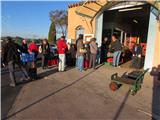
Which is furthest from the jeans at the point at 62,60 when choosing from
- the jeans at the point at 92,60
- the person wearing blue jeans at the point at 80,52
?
the jeans at the point at 92,60

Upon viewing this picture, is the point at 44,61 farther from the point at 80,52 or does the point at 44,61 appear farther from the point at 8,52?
the point at 8,52

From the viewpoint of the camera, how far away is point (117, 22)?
53.3 ft

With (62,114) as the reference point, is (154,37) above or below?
above

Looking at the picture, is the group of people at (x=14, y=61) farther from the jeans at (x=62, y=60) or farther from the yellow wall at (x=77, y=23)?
the yellow wall at (x=77, y=23)

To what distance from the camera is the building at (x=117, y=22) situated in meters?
10.2

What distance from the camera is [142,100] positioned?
6.48 metres

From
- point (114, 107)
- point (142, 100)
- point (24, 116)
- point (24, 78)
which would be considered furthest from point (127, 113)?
point (24, 78)

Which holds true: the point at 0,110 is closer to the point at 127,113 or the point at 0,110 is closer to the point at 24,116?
the point at 24,116

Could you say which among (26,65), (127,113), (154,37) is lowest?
(127,113)

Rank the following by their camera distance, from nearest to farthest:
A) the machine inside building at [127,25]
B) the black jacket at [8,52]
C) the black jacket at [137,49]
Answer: the black jacket at [8,52]
the black jacket at [137,49]
the machine inside building at [127,25]

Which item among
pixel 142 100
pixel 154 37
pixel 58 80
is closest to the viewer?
pixel 142 100

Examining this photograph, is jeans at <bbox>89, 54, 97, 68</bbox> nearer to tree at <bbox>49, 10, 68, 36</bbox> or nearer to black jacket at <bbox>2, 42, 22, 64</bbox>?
black jacket at <bbox>2, 42, 22, 64</bbox>

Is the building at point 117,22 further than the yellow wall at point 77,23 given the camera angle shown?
No

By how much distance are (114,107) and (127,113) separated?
0.50 m
